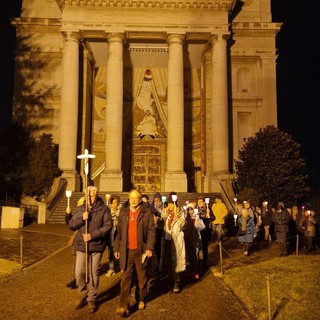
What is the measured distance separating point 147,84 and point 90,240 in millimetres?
28868

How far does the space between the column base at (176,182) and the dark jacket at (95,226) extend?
66.5 feet

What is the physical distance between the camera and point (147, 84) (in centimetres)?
3431

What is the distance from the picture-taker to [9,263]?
10195 millimetres

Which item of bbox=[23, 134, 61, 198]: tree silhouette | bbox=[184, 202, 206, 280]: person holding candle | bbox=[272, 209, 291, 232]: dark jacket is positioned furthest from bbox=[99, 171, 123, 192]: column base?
bbox=[184, 202, 206, 280]: person holding candle

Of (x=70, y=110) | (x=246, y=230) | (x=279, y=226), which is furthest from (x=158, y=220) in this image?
(x=70, y=110)

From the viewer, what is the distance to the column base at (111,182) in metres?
27.0

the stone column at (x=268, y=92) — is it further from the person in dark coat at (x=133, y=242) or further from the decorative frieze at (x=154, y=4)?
the person in dark coat at (x=133, y=242)

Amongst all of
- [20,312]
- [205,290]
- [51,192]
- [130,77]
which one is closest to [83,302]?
[20,312]

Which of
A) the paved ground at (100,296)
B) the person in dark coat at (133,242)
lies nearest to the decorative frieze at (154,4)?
the paved ground at (100,296)

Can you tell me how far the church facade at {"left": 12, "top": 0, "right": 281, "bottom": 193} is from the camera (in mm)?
28156

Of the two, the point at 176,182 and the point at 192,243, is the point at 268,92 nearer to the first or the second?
the point at 176,182

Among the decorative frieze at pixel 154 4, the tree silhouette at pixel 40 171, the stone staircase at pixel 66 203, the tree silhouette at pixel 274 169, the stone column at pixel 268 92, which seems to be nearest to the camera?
the stone staircase at pixel 66 203

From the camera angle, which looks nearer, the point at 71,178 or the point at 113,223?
the point at 113,223

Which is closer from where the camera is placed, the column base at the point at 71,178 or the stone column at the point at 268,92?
the column base at the point at 71,178
